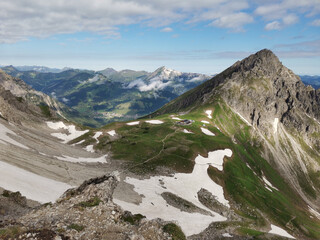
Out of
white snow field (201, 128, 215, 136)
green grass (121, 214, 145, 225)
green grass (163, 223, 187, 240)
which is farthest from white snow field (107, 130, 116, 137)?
green grass (163, 223, 187, 240)

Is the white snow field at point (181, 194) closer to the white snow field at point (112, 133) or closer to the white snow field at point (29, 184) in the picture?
the white snow field at point (29, 184)

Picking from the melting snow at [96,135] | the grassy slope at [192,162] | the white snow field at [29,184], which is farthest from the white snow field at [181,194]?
the melting snow at [96,135]

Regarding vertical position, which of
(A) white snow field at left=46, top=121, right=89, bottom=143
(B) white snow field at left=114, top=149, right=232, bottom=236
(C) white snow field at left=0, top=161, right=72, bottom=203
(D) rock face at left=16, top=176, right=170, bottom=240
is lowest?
(B) white snow field at left=114, top=149, right=232, bottom=236

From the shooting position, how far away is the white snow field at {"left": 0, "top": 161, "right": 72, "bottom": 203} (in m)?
36.1

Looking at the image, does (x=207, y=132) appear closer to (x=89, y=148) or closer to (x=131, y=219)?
(x=89, y=148)

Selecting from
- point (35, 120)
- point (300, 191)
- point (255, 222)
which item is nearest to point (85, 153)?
point (35, 120)

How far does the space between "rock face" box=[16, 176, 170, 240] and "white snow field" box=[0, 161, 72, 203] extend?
44.6 ft

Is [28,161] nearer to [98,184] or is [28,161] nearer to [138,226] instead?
[98,184]

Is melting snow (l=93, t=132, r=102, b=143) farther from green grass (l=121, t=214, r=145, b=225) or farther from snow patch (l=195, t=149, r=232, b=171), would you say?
green grass (l=121, t=214, r=145, b=225)

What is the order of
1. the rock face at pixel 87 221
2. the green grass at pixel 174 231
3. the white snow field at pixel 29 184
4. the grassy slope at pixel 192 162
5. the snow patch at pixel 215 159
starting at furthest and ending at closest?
the snow patch at pixel 215 159 → the grassy slope at pixel 192 162 → the white snow field at pixel 29 184 → the green grass at pixel 174 231 → the rock face at pixel 87 221

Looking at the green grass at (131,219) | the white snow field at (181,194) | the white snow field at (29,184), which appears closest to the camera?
the green grass at (131,219)

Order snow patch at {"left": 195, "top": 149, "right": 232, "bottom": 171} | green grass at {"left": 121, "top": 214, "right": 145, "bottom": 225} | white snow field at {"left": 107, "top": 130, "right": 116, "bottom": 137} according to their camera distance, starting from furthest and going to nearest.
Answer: white snow field at {"left": 107, "top": 130, "right": 116, "bottom": 137}, snow patch at {"left": 195, "top": 149, "right": 232, "bottom": 171}, green grass at {"left": 121, "top": 214, "right": 145, "bottom": 225}

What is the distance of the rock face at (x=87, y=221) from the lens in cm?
1981

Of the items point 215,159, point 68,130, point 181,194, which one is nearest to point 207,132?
point 215,159
